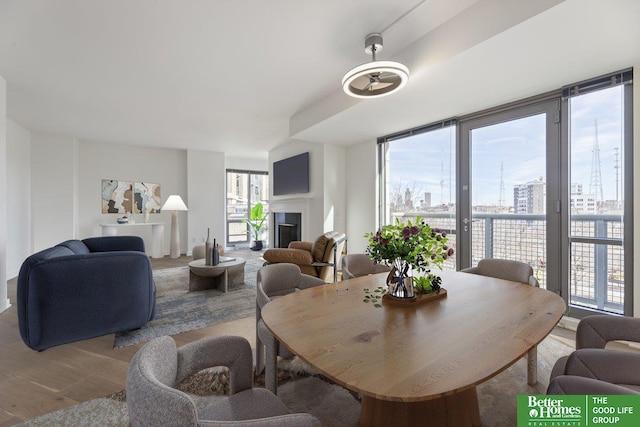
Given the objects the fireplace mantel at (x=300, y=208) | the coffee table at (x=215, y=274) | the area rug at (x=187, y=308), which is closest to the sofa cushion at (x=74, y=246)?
the area rug at (x=187, y=308)

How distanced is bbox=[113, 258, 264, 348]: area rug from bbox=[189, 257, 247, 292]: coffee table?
0.10 m

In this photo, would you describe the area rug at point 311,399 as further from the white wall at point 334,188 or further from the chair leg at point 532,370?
the white wall at point 334,188

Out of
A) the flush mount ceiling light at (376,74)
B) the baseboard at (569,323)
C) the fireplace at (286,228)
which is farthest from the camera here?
the fireplace at (286,228)

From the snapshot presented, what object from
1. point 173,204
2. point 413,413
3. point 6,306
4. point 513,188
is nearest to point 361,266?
point 413,413

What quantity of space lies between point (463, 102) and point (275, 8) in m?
Result: 2.17

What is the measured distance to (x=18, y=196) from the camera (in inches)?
182

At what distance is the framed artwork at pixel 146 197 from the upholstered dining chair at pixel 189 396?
21.8 feet

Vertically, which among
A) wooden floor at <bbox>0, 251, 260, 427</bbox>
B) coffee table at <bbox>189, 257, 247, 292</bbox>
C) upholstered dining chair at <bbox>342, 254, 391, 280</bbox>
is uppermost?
upholstered dining chair at <bbox>342, 254, 391, 280</bbox>

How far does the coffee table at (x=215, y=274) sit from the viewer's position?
12.1ft

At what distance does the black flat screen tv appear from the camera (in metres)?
5.53

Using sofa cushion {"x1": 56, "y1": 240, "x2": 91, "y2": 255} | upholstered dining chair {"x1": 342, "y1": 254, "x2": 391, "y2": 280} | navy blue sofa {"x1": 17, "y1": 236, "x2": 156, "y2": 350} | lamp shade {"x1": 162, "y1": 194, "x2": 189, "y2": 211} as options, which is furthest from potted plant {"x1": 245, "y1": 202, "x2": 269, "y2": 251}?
upholstered dining chair {"x1": 342, "y1": 254, "x2": 391, "y2": 280}

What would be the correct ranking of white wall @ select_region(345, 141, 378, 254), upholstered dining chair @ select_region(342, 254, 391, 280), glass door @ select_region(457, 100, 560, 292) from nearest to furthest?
upholstered dining chair @ select_region(342, 254, 391, 280), glass door @ select_region(457, 100, 560, 292), white wall @ select_region(345, 141, 378, 254)

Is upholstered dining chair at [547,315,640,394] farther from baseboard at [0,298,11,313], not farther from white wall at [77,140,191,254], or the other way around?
white wall at [77,140,191,254]

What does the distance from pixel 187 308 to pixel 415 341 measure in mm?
2934
